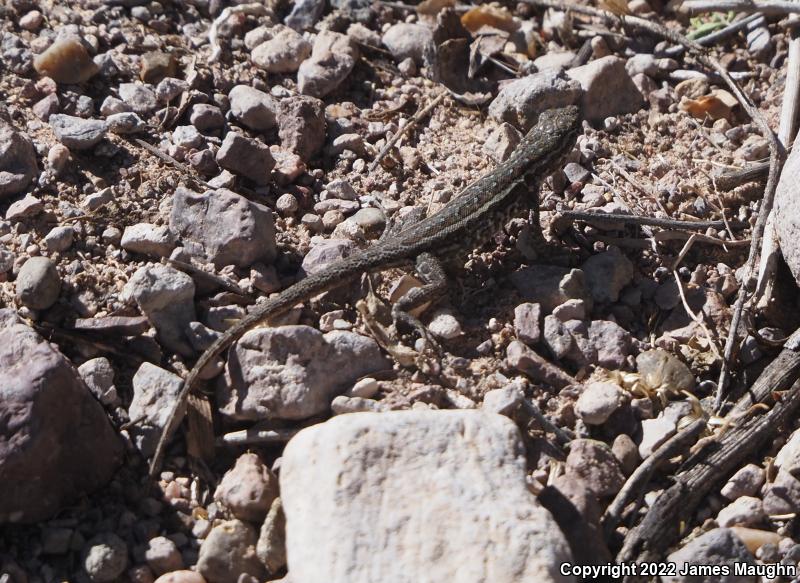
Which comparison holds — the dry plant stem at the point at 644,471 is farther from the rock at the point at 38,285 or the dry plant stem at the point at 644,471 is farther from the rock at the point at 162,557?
the rock at the point at 38,285

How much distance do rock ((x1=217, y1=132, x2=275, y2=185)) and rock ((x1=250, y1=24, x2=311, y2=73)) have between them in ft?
3.13

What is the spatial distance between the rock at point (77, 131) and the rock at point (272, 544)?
2852mm

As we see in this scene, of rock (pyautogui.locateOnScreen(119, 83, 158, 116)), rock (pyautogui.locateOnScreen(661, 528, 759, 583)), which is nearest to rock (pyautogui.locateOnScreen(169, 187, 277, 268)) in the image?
rock (pyautogui.locateOnScreen(119, 83, 158, 116))

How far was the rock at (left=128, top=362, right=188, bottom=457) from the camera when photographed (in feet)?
15.6

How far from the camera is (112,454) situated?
14.9 ft

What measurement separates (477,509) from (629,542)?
0.87m

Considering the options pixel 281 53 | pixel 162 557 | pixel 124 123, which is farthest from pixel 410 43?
pixel 162 557

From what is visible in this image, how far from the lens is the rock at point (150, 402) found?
474 cm

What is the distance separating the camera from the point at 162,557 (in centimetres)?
432

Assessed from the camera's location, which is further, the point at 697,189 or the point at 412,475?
the point at 697,189

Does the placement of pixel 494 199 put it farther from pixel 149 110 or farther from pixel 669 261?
pixel 149 110

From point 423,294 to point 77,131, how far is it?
2.47 m

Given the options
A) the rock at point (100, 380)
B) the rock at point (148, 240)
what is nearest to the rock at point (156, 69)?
the rock at point (148, 240)

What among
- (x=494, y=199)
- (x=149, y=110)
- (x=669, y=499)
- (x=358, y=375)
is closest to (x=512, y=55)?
(x=494, y=199)
